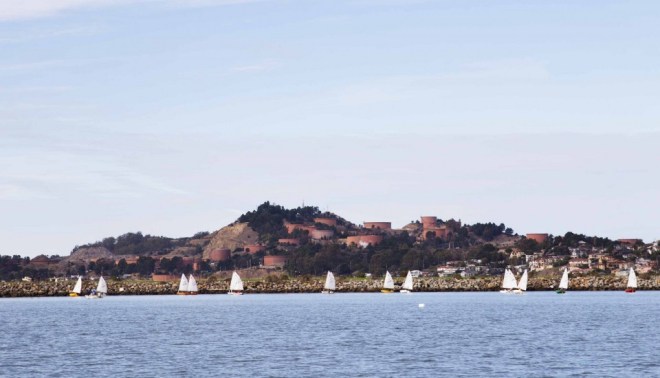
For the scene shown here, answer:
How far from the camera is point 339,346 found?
2648 inches

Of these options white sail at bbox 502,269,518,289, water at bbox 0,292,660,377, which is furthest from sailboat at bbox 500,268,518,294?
water at bbox 0,292,660,377

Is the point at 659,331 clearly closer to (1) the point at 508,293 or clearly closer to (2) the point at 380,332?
(2) the point at 380,332

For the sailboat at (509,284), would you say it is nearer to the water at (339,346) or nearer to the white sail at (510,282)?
the white sail at (510,282)

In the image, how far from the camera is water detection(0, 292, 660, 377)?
54062 mm

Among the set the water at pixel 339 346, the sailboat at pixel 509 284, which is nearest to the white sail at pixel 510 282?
the sailboat at pixel 509 284

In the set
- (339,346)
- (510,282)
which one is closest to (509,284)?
(510,282)

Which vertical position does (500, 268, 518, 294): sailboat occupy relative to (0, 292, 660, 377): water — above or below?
above

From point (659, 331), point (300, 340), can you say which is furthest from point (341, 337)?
point (659, 331)

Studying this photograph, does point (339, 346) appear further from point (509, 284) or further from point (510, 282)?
point (510, 282)

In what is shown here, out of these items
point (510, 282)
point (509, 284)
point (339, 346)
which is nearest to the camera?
point (339, 346)

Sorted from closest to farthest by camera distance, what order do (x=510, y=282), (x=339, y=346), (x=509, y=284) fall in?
1. (x=339, y=346)
2. (x=509, y=284)
3. (x=510, y=282)

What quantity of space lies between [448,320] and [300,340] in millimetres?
27663

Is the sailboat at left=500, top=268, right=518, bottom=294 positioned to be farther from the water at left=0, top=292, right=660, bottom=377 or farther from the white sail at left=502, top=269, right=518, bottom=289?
the water at left=0, top=292, right=660, bottom=377

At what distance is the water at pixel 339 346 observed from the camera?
5406 cm
